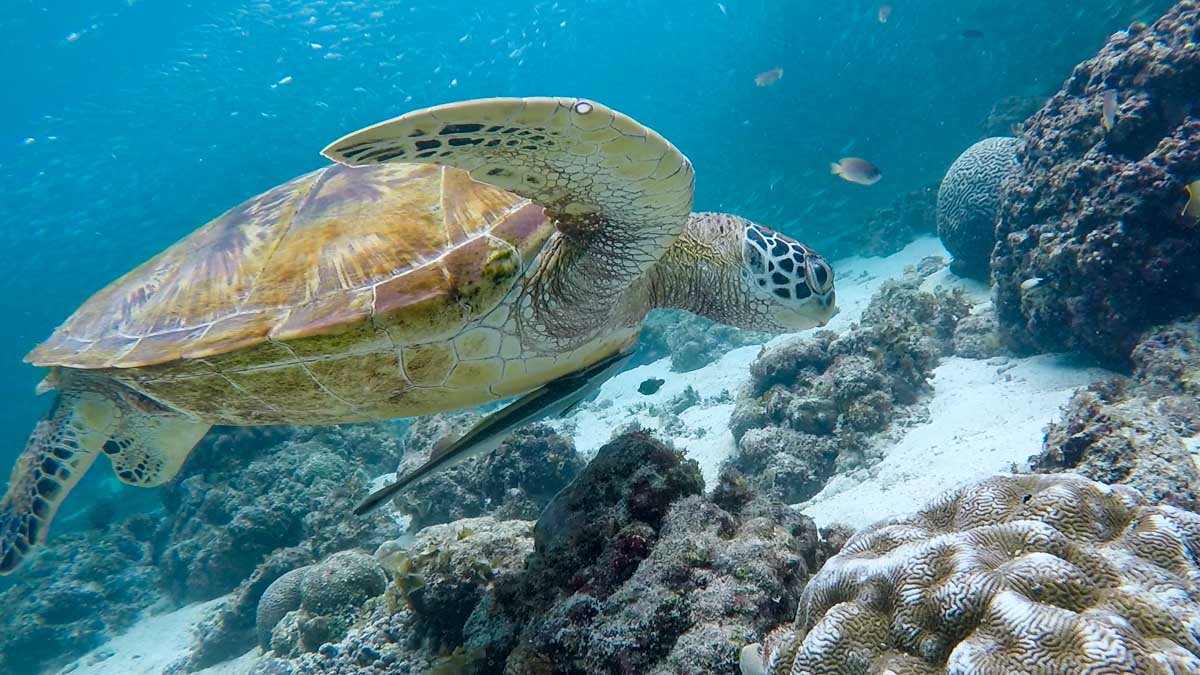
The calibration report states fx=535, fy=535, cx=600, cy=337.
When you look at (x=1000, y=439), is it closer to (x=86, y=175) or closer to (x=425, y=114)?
(x=425, y=114)

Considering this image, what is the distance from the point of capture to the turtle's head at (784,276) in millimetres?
3600

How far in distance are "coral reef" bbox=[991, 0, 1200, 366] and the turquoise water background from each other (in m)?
15.5

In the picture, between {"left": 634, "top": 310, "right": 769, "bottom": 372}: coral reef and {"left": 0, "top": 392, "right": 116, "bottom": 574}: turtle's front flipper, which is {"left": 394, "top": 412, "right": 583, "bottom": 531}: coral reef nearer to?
{"left": 0, "top": 392, "right": 116, "bottom": 574}: turtle's front flipper

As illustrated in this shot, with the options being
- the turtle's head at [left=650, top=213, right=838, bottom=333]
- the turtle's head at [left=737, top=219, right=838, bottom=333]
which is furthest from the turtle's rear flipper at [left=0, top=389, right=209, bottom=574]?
the turtle's head at [left=737, top=219, right=838, bottom=333]

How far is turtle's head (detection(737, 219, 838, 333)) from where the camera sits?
11.8 feet

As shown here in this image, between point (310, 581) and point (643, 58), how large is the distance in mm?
48358

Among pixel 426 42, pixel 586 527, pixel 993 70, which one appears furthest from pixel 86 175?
pixel 993 70

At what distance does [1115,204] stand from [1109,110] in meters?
1.06

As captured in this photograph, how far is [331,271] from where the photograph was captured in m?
2.84

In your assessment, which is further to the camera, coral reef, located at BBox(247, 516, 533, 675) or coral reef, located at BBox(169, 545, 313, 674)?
coral reef, located at BBox(169, 545, 313, 674)

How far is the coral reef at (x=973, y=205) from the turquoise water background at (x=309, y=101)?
35.3 ft

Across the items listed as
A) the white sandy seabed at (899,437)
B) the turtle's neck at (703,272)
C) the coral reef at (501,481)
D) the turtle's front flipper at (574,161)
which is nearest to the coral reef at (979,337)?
the white sandy seabed at (899,437)

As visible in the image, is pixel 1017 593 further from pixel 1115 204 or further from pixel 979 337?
pixel 979 337

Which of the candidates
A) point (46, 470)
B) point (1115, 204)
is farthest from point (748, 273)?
point (46, 470)
